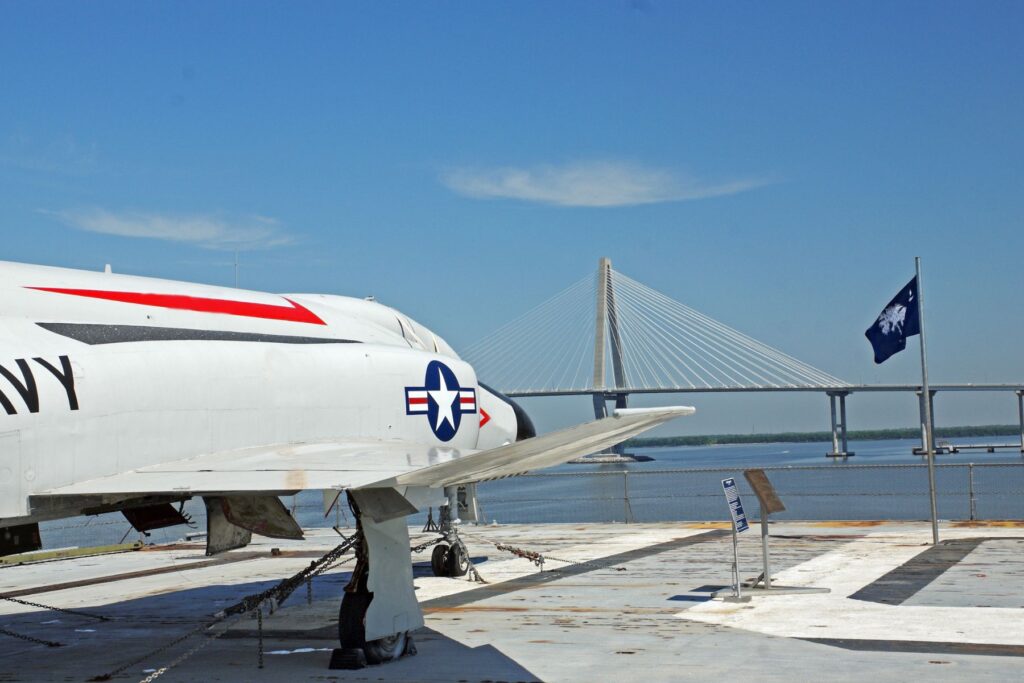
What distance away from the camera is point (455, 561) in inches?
723

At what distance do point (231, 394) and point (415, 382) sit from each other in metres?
2.60

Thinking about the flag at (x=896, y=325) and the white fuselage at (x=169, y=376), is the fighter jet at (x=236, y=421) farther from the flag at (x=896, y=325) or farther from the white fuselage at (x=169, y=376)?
the flag at (x=896, y=325)

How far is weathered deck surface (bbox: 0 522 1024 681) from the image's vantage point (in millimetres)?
11023

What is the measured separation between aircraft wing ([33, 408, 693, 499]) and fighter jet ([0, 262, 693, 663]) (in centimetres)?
2

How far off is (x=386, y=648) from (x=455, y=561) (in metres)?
6.95

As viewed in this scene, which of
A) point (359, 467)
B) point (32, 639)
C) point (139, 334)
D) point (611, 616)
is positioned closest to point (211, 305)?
point (139, 334)

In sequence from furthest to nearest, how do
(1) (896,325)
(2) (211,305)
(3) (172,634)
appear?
(1) (896,325)
(3) (172,634)
(2) (211,305)

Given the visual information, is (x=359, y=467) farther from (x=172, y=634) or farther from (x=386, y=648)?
(x=172, y=634)

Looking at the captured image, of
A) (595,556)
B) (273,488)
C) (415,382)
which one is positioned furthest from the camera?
(595,556)

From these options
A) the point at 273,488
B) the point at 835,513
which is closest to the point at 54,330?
the point at 273,488

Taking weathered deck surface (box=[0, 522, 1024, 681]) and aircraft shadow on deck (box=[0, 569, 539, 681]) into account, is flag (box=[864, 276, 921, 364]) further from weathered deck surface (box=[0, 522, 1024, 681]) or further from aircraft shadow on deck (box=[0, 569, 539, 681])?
aircraft shadow on deck (box=[0, 569, 539, 681])

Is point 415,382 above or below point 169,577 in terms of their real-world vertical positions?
above

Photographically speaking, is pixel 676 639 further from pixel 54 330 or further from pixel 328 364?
pixel 54 330

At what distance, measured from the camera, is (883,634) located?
12.2 meters
